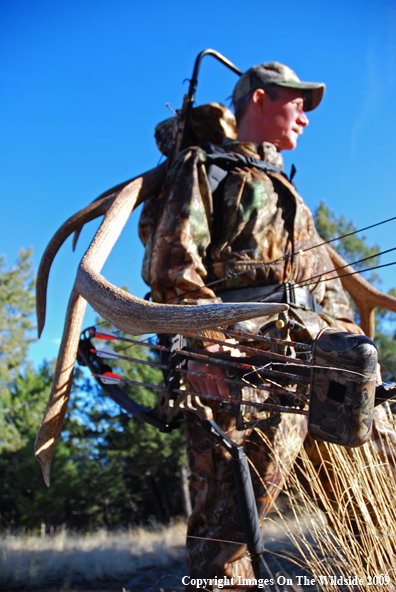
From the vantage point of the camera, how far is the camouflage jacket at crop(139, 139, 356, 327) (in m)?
2.31

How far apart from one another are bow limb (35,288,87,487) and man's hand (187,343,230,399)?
29.1 inches

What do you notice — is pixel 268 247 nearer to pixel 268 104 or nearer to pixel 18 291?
pixel 268 104

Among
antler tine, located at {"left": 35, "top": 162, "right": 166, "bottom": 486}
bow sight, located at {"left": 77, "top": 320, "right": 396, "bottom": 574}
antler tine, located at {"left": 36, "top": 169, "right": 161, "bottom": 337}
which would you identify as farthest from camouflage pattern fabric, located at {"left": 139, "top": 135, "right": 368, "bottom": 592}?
antler tine, located at {"left": 36, "top": 169, "right": 161, "bottom": 337}

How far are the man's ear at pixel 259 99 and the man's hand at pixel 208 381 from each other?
1.84 meters

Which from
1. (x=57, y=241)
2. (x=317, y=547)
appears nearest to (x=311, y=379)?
(x=317, y=547)

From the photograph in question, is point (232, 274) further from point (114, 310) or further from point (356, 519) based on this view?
point (356, 519)

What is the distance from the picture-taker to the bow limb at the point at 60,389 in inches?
91.6

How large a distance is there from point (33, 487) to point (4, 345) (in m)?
5.87

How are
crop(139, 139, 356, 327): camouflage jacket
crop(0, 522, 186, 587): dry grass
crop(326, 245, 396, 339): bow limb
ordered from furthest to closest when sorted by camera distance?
crop(0, 522, 186, 587): dry grass
crop(326, 245, 396, 339): bow limb
crop(139, 139, 356, 327): camouflage jacket

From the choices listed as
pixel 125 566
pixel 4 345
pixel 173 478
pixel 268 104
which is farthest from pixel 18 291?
pixel 268 104

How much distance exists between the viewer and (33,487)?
18531mm

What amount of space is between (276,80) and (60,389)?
2320 millimetres

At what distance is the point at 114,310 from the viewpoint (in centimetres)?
164

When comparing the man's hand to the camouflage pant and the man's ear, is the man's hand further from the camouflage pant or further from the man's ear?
the man's ear
